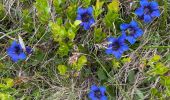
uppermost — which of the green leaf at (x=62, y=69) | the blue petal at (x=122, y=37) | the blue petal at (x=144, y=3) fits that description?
the blue petal at (x=144, y=3)

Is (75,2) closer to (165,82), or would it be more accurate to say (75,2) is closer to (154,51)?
(154,51)

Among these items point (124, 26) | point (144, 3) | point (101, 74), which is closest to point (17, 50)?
point (101, 74)

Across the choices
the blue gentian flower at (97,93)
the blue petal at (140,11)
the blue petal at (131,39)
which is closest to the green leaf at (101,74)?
the blue gentian flower at (97,93)

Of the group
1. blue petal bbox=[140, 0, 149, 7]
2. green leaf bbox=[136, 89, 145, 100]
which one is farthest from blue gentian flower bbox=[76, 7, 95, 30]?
green leaf bbox=[136, 89, 145, 100]

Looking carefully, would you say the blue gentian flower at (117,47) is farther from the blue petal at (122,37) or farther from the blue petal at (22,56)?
the blue petal at (22,56)

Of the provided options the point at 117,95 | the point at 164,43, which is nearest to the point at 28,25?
the point at 117,95

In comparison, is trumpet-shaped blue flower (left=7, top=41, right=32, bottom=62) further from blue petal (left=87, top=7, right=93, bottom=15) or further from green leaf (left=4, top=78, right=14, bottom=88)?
blue petal (left=87, top=7, right=93, bottom=15)
